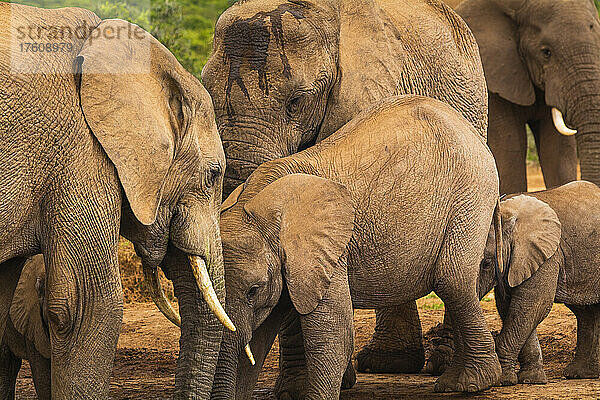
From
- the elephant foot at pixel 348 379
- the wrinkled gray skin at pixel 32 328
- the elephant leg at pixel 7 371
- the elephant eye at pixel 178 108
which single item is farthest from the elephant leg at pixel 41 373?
→ the elephant foot at pixel 348 379

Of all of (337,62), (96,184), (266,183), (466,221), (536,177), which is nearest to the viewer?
(96,184)

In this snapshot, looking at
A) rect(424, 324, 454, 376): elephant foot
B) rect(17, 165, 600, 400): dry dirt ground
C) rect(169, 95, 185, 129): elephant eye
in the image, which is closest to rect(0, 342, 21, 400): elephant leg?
rect(17, 165, 600, 400): dry dirt ground

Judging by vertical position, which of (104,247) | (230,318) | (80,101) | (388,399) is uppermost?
(80,101)

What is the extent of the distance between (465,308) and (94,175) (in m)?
2.14

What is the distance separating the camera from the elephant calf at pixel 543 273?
21.5 ft

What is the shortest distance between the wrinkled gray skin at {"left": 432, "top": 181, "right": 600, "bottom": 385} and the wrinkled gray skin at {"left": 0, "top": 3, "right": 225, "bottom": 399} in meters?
1.98

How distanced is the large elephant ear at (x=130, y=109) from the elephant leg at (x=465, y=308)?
1611 mm

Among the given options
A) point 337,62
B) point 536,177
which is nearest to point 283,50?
point 337,62

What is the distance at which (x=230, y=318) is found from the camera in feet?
17.4

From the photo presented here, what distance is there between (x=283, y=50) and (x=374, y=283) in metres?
1.25

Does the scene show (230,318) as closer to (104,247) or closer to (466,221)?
(104,247)

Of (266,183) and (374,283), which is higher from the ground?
(266,183)

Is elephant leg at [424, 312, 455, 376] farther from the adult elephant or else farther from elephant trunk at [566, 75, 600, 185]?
elephant trunk at [566, 75, 600, 185]

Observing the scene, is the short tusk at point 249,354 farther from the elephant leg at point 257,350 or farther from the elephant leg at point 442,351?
the elephant leg at point 442,351
